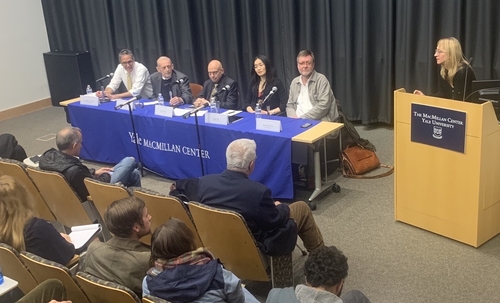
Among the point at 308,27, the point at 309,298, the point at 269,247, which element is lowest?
the point at 269,247

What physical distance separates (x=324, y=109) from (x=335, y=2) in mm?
1912

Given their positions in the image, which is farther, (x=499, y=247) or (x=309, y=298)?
(x=499, y=247)

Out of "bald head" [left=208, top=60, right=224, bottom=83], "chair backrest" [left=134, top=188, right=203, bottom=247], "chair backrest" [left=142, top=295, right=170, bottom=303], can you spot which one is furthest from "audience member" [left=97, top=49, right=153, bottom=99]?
"chair backrest" [left=142, top=295, right=170, bottom=303]

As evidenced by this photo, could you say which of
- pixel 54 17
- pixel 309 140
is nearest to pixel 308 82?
pixel 309 140

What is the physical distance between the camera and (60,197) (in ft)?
12.1

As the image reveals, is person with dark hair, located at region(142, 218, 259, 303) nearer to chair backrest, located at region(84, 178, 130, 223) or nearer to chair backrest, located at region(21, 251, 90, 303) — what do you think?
chair backrest, located at region(21, 251, 90, 303)

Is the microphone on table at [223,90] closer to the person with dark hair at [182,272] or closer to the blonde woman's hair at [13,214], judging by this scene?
the blonde woman's hair at [13,214]

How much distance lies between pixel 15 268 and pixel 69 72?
19.7 feet

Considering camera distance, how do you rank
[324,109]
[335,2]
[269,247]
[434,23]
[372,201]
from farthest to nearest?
[335,2] < [434,23] < [324,109] < [372,201] < [269,247]

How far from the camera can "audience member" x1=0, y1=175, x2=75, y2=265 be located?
272cm

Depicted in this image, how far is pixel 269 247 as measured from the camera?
2.99 meters

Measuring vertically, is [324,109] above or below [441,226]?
above

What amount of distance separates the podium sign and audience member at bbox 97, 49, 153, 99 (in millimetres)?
3160

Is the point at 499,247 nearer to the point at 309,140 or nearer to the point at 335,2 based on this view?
the point at 309,140
